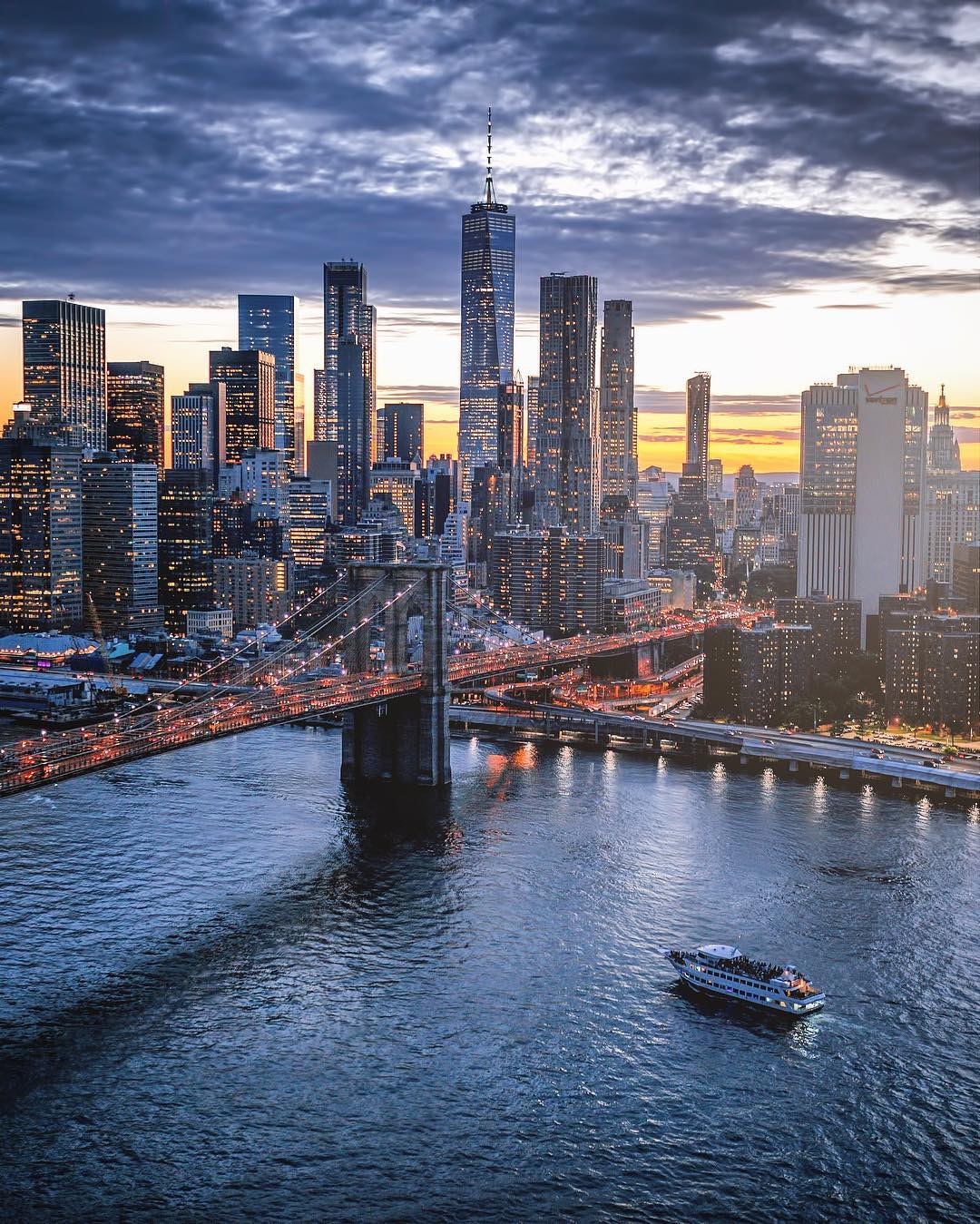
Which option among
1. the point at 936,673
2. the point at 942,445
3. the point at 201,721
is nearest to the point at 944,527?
the point at 942,445

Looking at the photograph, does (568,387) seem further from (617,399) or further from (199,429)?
(199,429)

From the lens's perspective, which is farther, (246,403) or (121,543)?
(246,403)

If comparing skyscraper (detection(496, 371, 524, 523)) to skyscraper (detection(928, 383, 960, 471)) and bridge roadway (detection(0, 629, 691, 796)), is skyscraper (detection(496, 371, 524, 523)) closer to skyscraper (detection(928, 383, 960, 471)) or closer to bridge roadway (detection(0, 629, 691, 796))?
skyscraper (detection(928, 383, 960, 471))

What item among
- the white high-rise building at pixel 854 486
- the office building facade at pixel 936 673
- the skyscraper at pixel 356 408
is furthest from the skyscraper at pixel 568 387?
the office building facade at pixel 936 673

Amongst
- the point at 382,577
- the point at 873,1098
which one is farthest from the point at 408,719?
the point at 873,1098

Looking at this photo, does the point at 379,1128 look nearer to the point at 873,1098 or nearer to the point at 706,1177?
the point at 706,1177
